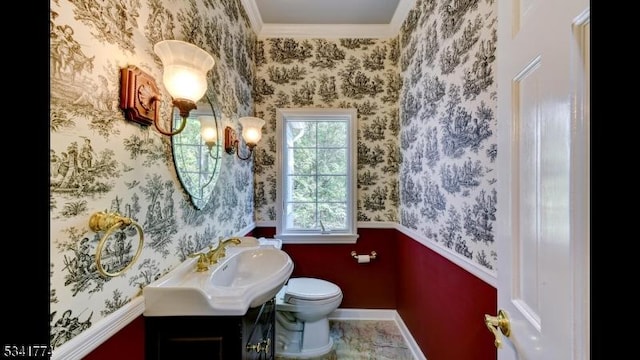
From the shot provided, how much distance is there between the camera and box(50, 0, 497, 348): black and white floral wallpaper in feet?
2.00

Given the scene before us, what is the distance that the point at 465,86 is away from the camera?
1243 mm

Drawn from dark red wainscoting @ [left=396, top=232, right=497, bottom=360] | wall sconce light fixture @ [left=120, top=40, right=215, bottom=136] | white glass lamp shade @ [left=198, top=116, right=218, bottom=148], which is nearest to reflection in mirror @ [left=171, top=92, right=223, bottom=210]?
white glass lamp shade @ [left=198, top=116, right=218, bottom=148]

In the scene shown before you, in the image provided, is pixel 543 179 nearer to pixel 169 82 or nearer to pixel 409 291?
pixel 169 82

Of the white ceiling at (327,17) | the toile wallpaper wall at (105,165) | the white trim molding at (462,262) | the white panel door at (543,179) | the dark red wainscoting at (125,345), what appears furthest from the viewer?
the white ceiling at (327,17)

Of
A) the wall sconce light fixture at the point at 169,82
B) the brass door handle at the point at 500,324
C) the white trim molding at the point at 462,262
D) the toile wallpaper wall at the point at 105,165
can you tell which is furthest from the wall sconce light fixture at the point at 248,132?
the brass door handle at the point at 500,324

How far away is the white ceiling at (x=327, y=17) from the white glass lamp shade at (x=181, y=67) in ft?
4.90

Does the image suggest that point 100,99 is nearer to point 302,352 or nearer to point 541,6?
point 541,6

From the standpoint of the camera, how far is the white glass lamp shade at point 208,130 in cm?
131

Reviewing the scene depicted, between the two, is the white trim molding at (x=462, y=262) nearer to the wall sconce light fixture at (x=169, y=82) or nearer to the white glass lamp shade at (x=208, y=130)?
the wall sconce light fixture at (x=169, y=82)

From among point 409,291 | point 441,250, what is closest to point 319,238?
point 409,291

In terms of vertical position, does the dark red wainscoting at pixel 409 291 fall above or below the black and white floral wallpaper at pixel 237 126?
below

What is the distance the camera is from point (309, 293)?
191 cm

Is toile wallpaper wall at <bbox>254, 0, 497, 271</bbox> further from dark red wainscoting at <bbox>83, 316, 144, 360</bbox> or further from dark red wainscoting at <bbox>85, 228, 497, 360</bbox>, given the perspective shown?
dark red wainscoting at <bbox>83, 316, 144, 360</bbox>
